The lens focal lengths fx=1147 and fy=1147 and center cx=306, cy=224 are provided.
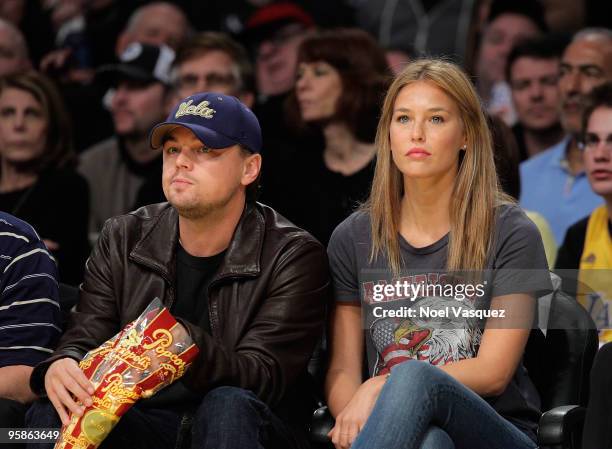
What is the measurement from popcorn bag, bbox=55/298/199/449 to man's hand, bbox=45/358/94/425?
0.07 feet

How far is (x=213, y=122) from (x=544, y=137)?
117 inches

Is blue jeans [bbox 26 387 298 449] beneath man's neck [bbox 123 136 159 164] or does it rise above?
beneath

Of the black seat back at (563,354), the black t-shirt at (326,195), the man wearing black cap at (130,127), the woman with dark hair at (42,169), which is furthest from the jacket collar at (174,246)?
the man wearing black cap at (130,127)

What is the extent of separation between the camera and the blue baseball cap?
132 inches

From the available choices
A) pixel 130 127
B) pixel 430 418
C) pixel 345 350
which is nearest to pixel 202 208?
pixel 345 350

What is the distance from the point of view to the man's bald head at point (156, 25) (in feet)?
22.5

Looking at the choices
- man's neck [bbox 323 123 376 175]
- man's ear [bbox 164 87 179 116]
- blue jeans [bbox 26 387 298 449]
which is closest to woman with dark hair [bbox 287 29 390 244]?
man's neck [bbox 323 123 376 175]

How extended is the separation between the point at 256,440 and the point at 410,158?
37.8 inches

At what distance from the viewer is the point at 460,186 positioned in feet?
11.3

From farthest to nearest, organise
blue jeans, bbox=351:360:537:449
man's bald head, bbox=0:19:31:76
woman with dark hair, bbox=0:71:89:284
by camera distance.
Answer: man's bald head, bbox=0:19:31:76 < woman with dark hair, bbox=0:71:89:284 < blue jeans, bbox=351:360:537:449

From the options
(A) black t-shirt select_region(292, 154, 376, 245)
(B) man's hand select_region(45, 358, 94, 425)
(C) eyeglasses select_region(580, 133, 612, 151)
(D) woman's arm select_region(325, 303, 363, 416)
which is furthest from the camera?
(A) black t-shirt select_region(292, 154, 376, 245)

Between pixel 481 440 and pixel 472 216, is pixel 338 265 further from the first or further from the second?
pixel 481 440

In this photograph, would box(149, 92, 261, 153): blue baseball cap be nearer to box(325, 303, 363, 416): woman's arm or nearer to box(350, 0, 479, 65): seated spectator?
box(325, 303, 363, 416): woman's arm

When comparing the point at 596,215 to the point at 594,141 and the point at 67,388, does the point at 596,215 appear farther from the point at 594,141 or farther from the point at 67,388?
the point at 67,388
